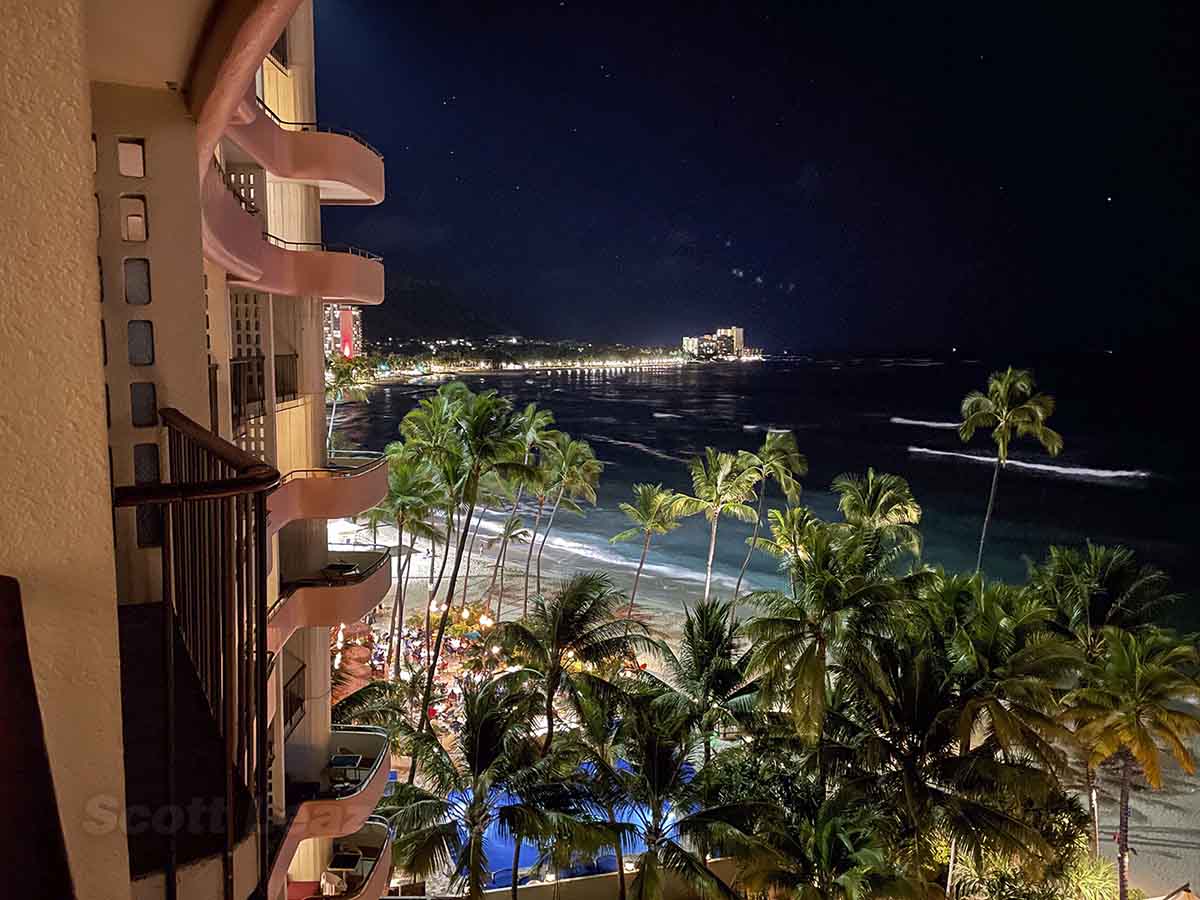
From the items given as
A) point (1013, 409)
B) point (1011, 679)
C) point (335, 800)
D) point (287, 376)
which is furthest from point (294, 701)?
point (1013, 409)

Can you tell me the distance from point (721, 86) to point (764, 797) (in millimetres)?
174569

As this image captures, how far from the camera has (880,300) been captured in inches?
7633

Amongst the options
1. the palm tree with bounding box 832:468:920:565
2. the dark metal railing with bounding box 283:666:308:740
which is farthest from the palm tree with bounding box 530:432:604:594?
the dark metal railing with bounding box 283:666:308:740

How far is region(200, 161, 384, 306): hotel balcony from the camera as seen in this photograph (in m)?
6.75

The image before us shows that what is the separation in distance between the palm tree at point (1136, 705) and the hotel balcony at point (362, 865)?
13311 millimetres

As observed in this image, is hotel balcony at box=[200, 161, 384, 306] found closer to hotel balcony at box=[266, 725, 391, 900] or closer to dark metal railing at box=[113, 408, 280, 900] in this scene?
dark metal railing at box=[113, 408, 280, 900]

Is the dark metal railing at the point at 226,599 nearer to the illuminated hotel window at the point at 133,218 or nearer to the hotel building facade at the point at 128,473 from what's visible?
the hotel building facade at the point at 128,473

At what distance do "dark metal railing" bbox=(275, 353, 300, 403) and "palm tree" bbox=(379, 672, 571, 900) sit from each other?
5.68 metres

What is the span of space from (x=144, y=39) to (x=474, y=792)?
11913mm

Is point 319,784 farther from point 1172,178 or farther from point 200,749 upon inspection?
point 1172,178

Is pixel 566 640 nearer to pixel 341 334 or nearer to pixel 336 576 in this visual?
pixel 336 576

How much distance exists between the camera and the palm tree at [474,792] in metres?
12.9

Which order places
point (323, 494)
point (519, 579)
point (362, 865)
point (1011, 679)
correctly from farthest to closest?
point (519, 579), point (1011, 679), point (362, 865), point (323, 494)

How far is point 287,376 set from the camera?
1314cm
